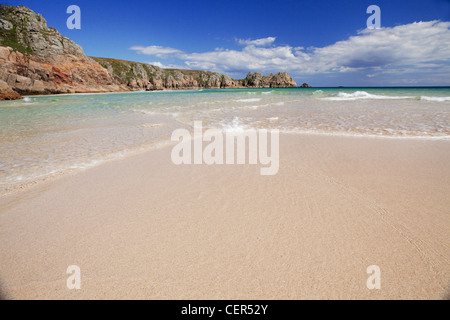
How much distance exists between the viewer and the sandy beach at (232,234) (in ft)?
5.25

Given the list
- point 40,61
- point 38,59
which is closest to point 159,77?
point 40,61

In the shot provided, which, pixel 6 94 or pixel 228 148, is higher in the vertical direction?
pixel 6 94

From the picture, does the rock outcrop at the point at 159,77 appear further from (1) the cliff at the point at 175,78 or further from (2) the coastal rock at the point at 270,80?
(2) the coastal rock at the point at 270,80

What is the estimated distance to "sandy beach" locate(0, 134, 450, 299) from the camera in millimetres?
1602

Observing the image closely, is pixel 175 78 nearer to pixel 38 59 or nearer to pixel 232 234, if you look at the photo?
pixel 38 59

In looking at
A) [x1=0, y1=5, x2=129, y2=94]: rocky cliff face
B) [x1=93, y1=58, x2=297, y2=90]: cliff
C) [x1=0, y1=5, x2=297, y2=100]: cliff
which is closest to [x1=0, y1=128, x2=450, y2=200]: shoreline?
[x1=0, y1=5, x2=297, y2=100]: cliff

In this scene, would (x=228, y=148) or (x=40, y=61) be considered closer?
(x=228, y=148)

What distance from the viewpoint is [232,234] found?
2.15 meters

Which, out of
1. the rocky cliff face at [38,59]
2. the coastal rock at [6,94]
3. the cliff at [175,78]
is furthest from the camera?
the cliff at [175,78]

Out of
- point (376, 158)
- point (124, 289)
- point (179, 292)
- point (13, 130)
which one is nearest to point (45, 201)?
point (124, 289)

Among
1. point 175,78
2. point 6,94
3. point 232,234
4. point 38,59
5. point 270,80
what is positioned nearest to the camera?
point 232,234

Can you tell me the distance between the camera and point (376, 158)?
4270 millimetres

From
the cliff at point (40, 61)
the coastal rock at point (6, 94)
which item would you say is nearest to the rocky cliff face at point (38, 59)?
the cliff at point (40, 61)

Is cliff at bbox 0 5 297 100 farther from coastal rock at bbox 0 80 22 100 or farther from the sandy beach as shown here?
the sandy beach
